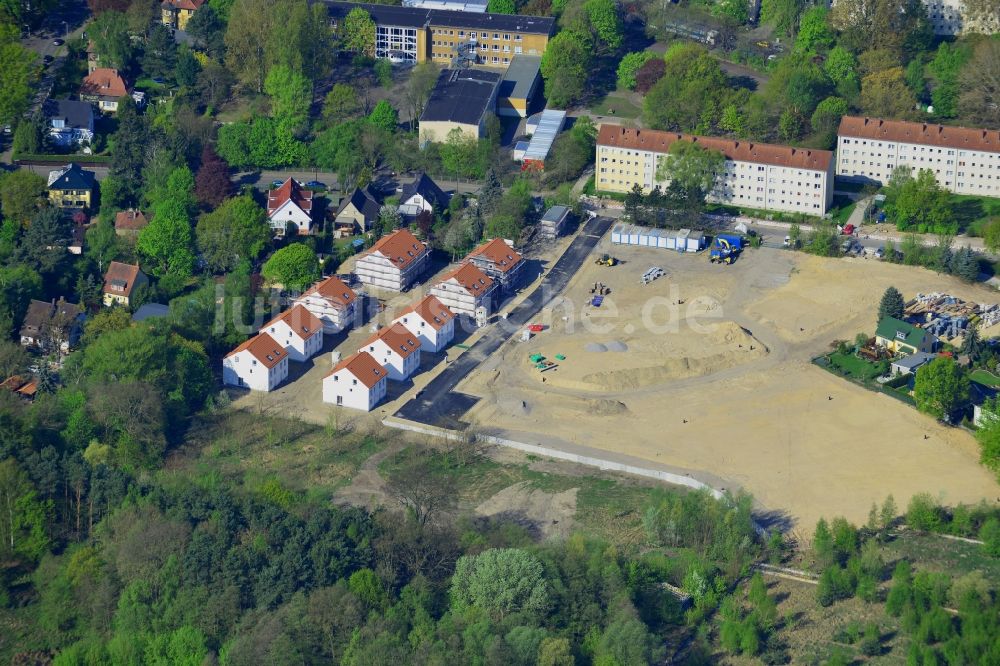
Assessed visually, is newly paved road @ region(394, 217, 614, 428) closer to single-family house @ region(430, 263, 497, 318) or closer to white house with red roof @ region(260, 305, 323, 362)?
single-family house @ region(430, 263, 497, 318)

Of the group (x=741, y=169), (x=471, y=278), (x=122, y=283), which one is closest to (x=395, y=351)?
(x=471, y=278)

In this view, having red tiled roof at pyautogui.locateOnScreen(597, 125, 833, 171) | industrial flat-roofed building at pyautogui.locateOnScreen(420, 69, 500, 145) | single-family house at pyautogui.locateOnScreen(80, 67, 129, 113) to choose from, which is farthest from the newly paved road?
single-family house at pyautogui.locateOnScreen(80, 67, 129, 113)

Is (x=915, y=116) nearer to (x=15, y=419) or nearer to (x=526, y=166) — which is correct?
(x=526, y=166)

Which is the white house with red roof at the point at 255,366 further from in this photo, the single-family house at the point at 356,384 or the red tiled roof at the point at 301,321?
the single-family house at the point at 356,384

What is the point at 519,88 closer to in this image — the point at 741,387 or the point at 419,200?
the point at 419,200

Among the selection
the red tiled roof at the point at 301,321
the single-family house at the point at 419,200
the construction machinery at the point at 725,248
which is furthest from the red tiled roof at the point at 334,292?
the construction machinery at the point at 725,248
